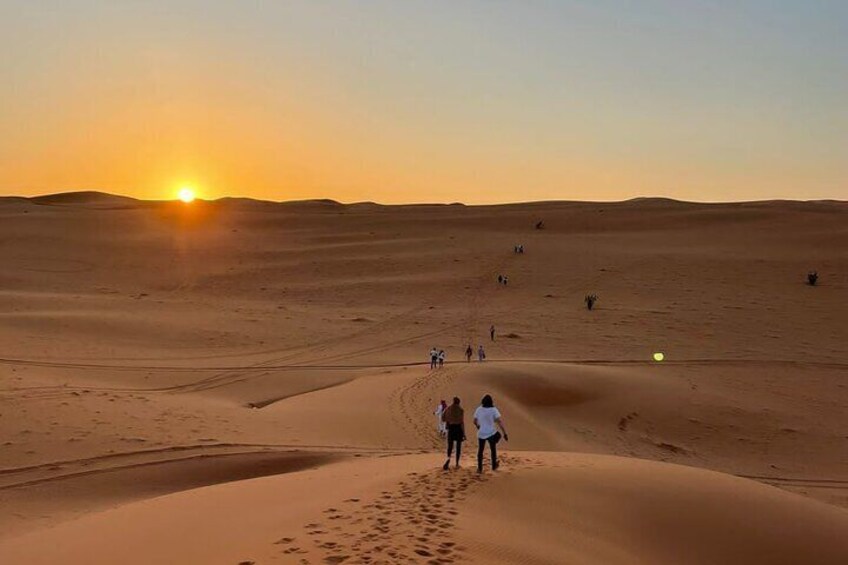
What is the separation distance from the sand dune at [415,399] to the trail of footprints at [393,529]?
0.04 metres

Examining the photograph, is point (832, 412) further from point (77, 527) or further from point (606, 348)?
point (77, 527)

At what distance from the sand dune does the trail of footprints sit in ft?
0.12

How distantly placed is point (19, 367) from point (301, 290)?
2043cm

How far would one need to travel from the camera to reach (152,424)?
13.6 meters

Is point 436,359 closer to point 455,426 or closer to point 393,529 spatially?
point 455,426

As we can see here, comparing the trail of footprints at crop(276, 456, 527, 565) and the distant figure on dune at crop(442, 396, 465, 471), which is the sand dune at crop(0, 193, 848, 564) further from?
the distant figure on dune at crop(442, 396, 465, 471)

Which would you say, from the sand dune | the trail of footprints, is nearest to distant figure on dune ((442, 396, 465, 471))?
the sand dune

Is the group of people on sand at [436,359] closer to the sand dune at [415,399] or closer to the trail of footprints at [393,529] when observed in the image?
the sand dune at [415,399]

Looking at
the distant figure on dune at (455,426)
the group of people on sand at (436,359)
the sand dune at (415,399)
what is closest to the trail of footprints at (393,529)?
the sand dune at (415,399)

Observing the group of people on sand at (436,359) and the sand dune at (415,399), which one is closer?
the sand dune at (415,399)

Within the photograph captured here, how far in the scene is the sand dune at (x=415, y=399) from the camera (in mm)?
7555

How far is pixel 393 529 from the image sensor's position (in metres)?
6.66

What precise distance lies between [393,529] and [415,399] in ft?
34.1

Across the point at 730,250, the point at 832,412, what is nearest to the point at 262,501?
the point at 832,412
